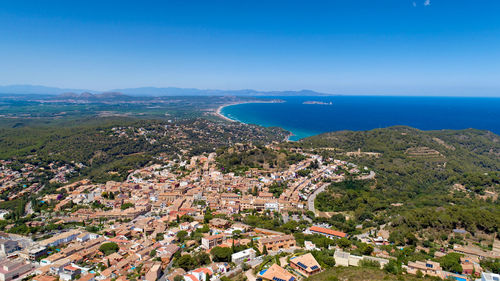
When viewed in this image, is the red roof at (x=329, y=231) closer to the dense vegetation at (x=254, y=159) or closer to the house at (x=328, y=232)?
the house at (x=328, y=232)

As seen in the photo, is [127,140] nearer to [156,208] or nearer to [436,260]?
[156,208]

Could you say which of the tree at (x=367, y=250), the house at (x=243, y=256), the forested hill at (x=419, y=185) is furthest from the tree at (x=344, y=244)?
the house at (x=243, y=256)

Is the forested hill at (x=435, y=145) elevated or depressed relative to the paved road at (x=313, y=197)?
elevated

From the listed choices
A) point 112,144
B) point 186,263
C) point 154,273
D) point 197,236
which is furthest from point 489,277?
point 112,144

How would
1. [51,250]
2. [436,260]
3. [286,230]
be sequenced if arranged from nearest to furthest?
1. [436,260]
2. [51,250]
3. [286,230]

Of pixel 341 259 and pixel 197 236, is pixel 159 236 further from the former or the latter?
pixel 341 259

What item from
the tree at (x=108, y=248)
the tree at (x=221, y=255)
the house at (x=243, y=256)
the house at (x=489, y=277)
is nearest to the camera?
the house at (x=489, y=277)

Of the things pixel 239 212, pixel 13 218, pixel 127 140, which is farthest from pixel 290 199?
pixel 127 140

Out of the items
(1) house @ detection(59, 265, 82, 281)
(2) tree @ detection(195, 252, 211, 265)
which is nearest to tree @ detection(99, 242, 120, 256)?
(1) house @ detection(59, 265, 82, 281)
